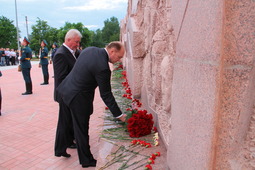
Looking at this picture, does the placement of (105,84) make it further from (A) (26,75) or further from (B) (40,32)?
(B) (40,32)

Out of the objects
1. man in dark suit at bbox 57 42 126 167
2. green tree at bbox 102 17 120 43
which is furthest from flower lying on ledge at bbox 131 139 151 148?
green tree at bbox 102 17 120 43

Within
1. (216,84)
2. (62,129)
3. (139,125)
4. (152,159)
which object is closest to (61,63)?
(62,129)

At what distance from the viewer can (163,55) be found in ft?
7.84

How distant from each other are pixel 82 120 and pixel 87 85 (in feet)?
1.40

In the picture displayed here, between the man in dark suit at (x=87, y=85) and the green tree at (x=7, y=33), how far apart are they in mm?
35297

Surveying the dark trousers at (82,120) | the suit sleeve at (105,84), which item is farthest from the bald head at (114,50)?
the dark trousers at (82,120)

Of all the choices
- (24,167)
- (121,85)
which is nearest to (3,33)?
(121,85)

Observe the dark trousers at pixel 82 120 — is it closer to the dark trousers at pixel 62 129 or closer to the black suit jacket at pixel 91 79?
the black suit jacket at pixel 91 79

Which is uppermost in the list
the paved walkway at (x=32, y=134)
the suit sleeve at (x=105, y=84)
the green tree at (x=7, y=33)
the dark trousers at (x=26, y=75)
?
the green tree at (x=7, y=33)

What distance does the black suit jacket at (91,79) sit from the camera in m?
2.30

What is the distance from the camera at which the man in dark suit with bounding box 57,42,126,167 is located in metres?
2.32

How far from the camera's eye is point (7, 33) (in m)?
33.3

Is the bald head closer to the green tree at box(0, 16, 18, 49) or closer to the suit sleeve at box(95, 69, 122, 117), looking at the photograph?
the suit sleeve at box(95, 69, 122, 117)

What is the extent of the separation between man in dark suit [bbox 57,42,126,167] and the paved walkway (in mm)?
613
